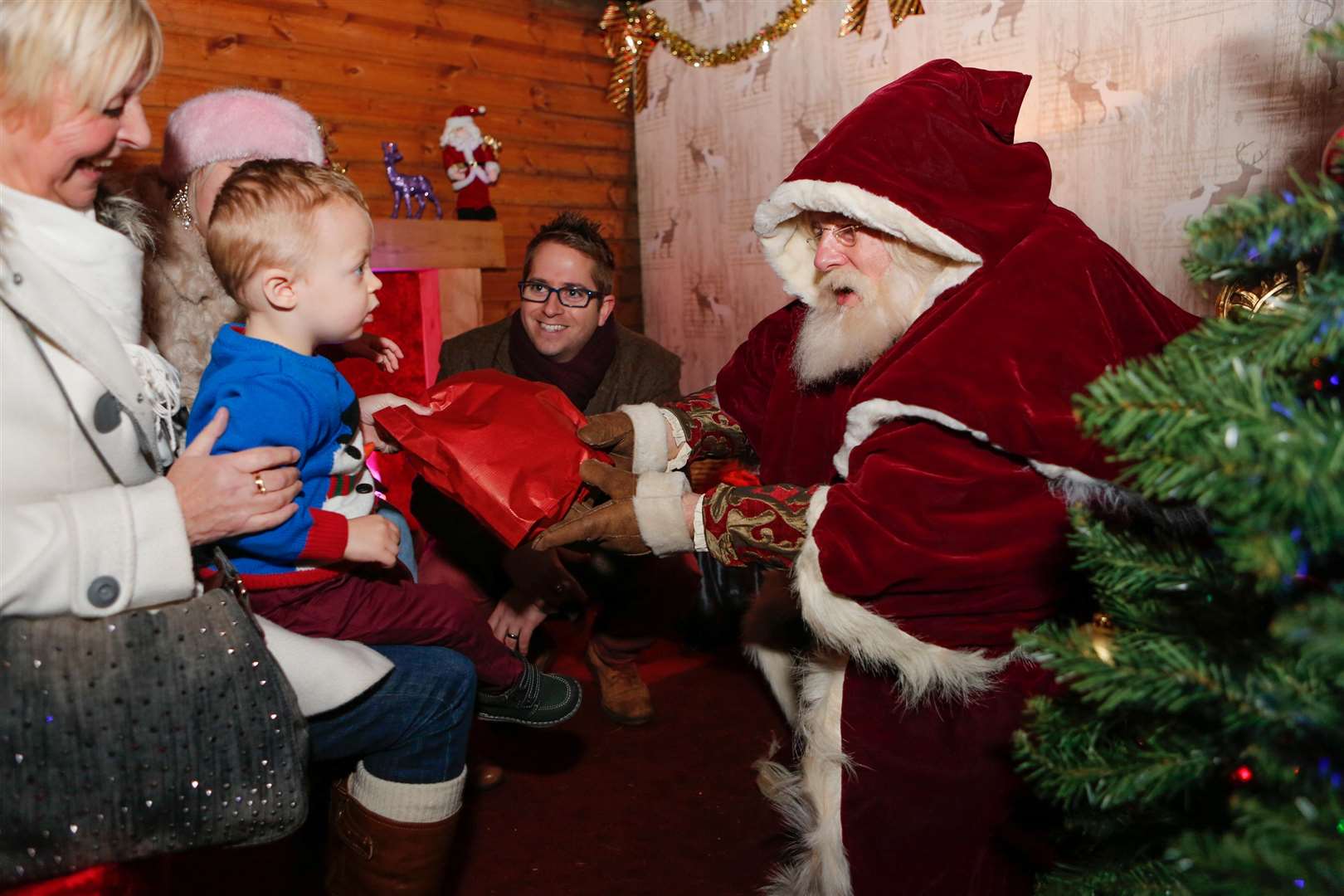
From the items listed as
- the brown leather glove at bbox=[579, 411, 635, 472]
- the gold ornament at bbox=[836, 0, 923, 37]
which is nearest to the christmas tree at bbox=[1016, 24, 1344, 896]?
the brown leather glove at bbox=[579, 411, 635, 472]

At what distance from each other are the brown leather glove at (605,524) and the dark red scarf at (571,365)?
4.13ft

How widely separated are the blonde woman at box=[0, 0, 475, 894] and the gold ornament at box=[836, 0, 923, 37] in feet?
10.4

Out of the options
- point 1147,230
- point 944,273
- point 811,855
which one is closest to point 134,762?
point 811,855

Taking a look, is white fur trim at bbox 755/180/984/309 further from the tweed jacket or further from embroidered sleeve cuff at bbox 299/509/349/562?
the tweed jacket

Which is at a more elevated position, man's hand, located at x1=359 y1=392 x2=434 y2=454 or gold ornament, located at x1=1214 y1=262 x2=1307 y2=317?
gold ornament, located at x1=1214 y1=262 x2=1307 y2=317

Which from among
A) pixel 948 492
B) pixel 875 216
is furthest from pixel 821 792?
pixel 875 216

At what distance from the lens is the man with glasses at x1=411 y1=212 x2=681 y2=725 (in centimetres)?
302

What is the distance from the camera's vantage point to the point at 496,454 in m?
1.82

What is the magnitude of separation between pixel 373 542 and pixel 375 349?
0.86 metres

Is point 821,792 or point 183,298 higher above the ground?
point 183,298

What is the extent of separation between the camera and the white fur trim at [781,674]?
2.18 m

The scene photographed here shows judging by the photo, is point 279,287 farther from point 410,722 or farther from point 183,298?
point 410,722

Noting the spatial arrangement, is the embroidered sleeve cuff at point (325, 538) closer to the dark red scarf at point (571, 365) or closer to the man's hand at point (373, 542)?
the man's hand at point (373, 542)

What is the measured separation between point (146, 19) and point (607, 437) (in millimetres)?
1210
